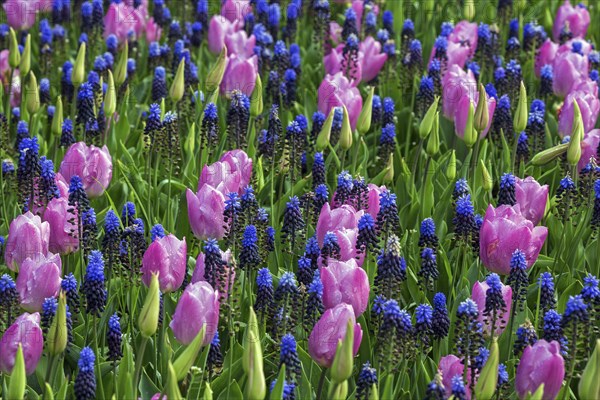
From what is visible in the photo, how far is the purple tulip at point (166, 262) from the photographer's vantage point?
3.17 m

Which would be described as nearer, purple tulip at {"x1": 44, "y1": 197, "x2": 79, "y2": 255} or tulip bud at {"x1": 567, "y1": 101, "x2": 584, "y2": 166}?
purple tulip at {"x1": 44, "y1": 197, "x2": 79, "y2": 255}

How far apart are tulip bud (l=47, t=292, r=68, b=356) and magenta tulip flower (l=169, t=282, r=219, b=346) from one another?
322 millimetres

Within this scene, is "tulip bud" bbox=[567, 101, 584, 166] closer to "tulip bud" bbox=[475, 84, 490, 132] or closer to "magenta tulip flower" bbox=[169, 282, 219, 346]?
"tulip bud" bbox=[475, 84, 490, 132]

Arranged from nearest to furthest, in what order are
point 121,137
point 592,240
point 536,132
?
point 592,240
point 536,132
point 121,137

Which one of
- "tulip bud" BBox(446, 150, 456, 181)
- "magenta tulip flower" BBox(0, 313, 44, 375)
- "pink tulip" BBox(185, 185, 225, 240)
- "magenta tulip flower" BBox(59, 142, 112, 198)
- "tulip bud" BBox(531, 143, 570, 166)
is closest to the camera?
"magenta tulip flower" BBox(0, 313, 44, 375)

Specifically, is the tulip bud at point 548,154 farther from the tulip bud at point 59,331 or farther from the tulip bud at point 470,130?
the tulip bud at point 59,331

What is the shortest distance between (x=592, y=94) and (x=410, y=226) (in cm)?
111

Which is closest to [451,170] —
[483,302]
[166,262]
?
[483,302]

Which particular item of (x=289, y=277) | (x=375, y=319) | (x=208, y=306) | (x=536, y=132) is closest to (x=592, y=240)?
(x=536, y=132)

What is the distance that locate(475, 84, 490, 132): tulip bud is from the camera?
13.3ft

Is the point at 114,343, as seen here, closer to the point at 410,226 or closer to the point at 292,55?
the point at 410,226

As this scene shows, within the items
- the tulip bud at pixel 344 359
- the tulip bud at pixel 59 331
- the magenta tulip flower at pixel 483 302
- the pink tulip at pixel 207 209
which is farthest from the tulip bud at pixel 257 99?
the tulip bud at pixel 344 359

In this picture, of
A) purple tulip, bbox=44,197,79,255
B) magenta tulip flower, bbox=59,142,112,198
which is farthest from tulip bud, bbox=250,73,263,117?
purple tulip, bbox=44,197,79,255

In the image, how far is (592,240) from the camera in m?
4.11
